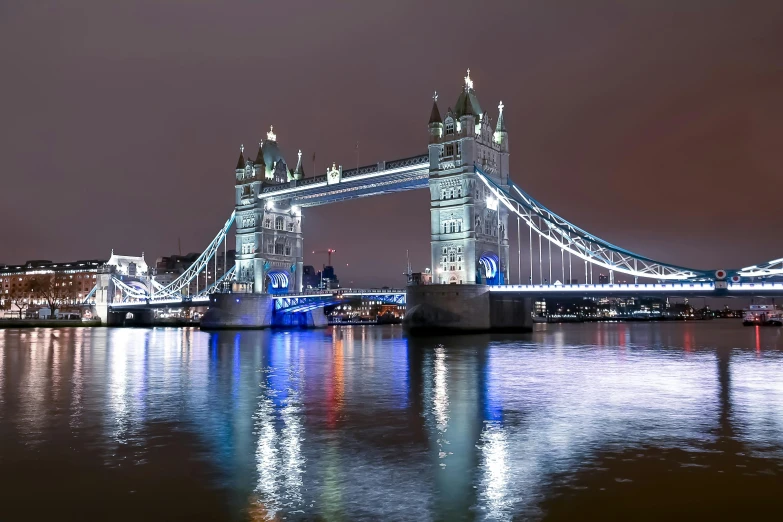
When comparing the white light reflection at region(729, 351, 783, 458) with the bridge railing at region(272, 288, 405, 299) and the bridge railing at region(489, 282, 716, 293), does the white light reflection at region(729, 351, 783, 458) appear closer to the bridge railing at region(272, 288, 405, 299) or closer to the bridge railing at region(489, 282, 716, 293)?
the bridge railing at region(489, 282, 716, 293)

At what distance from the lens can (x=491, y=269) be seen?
6303 centimetres

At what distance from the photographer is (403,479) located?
374 inches

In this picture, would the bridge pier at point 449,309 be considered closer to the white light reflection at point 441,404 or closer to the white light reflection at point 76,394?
the white light reflection at point 441,404

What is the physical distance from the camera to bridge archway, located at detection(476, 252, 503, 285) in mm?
62281

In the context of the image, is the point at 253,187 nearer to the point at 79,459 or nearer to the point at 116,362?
the point at 116,362

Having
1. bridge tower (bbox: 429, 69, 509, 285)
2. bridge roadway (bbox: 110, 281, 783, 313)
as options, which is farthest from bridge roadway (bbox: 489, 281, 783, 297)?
bridge tower (bbox: 429, 69, 509, 285)

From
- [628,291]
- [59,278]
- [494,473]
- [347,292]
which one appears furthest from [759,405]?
[59,278]

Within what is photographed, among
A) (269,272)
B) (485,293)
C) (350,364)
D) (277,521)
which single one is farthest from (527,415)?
(269,272)

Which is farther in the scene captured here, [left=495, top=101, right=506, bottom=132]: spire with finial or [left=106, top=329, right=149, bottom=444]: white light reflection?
[left=495, top=101, right=506, bottom=132]: spire with finial

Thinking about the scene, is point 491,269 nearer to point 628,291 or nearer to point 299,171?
point 628,291

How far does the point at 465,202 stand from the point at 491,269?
23.3 ft

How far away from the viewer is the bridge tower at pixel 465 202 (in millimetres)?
60938

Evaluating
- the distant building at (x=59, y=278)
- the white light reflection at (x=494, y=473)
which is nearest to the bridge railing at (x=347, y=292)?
the white light reflection at (x=494, y=473)

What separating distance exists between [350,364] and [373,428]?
16642 mm
